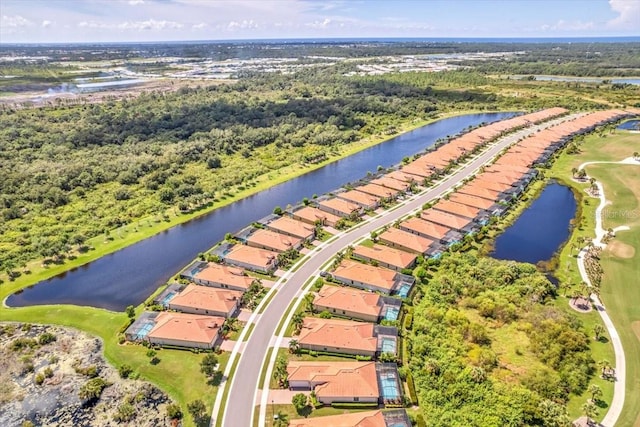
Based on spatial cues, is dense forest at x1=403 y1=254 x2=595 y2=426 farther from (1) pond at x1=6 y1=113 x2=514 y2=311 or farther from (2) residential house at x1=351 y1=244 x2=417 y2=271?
(1) pond at x1=6 y1=113 x2=514 y2=311

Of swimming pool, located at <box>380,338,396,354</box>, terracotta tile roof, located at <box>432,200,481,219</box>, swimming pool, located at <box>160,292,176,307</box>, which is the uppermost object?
terracotta tile roof, located at <box>432,200,481,219</box>

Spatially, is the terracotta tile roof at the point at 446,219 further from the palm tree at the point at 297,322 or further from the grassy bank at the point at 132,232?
the grassy bank at the point at 132,232

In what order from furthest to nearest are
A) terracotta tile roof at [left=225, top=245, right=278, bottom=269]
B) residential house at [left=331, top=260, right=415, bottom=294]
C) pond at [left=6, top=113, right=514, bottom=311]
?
terracotta tile roof at [left=225, top=245, right=278, bottom=269]
pond at [left=6, top=113, right=514, bottom=311]
residential house at [left=331, top=260, right=415, bottom=294]

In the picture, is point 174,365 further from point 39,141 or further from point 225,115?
point 225,115

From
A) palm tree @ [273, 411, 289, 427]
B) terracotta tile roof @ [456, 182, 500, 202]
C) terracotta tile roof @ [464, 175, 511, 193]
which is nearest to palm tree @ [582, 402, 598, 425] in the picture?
palm tree @ [273, 411, 289, 427]

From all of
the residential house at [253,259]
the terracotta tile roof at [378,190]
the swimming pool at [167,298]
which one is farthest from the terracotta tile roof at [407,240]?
the swimming pool at [167,298]
